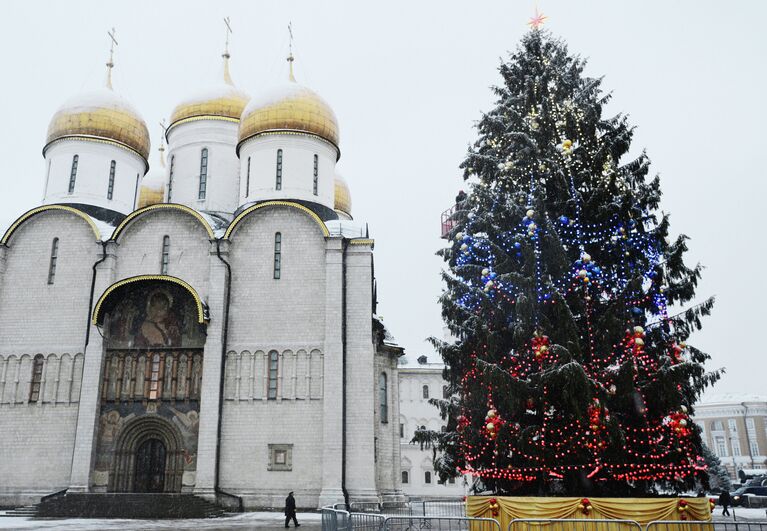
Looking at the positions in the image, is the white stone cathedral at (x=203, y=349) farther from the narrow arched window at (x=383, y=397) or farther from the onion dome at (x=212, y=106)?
the onion dome at (x=212, y=106)

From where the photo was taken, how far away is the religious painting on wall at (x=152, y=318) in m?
19.0

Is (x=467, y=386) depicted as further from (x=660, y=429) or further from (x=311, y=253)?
(x=311, y=253)

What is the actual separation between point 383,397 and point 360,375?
3.25 meters

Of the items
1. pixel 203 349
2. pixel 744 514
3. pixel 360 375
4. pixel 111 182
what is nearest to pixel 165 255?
pixel 203 349

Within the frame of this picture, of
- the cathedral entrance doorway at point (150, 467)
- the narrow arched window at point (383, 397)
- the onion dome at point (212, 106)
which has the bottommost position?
the cathedral entrance doorway at point (150, 467)

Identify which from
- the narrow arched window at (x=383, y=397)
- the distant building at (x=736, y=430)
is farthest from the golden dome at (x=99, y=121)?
the distant building at (x=736, y=430)

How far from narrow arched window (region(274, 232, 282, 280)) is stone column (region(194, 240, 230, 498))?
1396 mm

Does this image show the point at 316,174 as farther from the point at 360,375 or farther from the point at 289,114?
the point at 360,375

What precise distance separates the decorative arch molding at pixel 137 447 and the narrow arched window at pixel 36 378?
2966mm

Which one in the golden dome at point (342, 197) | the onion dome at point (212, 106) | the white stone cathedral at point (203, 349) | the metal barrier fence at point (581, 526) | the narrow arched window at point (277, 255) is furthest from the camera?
the golden dome at point (342, 197)

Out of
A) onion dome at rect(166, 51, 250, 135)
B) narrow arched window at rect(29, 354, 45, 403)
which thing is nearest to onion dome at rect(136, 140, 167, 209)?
onion dome at rect(166, 51, 250, 135)

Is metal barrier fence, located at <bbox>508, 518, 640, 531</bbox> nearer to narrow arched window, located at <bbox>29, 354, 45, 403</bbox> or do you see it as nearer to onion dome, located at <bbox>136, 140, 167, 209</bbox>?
narrow arched window, located at <bbox>29, 354, 45, 403</bbox>

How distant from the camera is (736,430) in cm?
5116

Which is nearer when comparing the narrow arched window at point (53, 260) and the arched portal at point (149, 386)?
the arched portal at point (149, 386)
